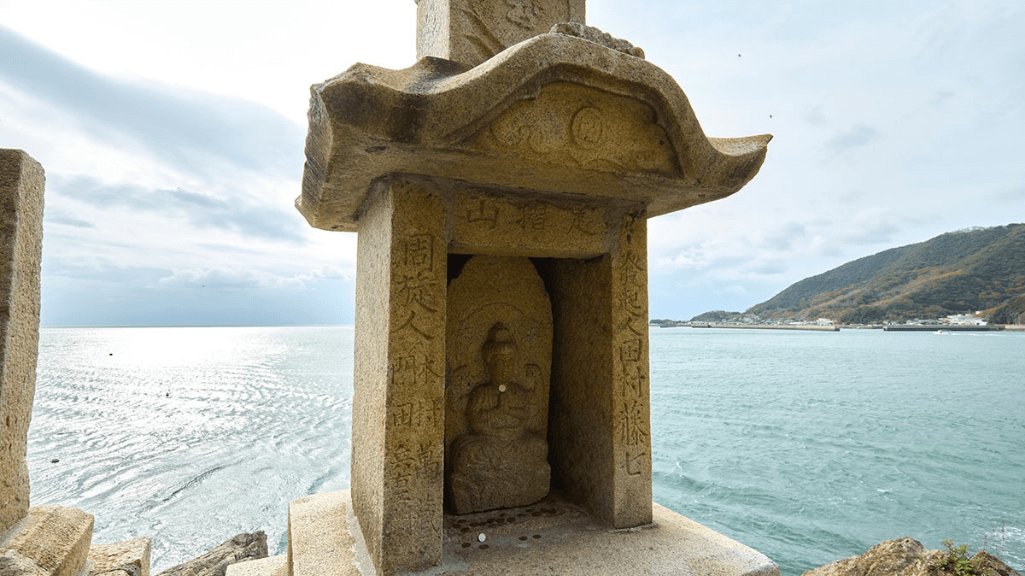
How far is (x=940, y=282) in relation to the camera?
222 ft

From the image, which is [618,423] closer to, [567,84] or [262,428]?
[567,84]

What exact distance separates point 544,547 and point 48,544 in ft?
8.89

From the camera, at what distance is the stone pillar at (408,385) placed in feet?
6.99

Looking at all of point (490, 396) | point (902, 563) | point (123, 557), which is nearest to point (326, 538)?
point (490, 396)

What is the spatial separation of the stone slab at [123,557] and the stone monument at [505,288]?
1.05 metres

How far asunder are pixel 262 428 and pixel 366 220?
12.2 m

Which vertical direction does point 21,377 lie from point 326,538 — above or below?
above

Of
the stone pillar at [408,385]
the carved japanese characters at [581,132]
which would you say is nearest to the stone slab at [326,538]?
the stone pillar at [408,385]

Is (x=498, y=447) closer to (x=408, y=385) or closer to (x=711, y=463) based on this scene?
(x=408, y=385)

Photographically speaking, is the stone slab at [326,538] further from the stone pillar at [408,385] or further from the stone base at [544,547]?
the stone pillar at [408,385]

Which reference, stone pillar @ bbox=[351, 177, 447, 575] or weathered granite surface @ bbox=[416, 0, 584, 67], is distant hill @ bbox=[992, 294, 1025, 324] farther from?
stone pillar @ bbox=[351, 177, 447, 575]

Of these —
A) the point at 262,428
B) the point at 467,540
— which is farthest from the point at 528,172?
the point at 262,428

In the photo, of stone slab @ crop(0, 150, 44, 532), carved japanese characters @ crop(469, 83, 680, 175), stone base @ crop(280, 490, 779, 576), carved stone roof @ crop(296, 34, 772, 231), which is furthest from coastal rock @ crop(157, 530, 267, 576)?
carved japanese characters @ crop(469, 83, 680, 175)

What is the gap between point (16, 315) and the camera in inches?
103
